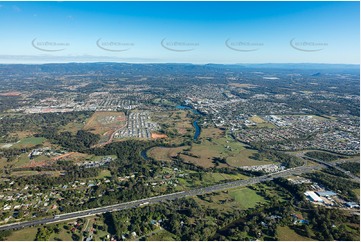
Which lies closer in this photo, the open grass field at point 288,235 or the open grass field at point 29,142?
the open grass field at point 288,235

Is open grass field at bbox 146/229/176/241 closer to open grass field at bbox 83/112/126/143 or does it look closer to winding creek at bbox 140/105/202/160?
winding creek at bbox 140/105/202/160

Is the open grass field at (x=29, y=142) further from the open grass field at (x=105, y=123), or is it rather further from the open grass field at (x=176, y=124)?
the open grass field at (x=176, y=124)

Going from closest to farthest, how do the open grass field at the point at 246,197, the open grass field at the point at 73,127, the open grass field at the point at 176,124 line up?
the open grass field at the point at 246,197 → the open grass field at the point at 176,124 → the open grass field at the point at 73,127

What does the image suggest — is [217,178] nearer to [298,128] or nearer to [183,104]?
[298,128]

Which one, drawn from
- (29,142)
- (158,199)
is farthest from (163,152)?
(29,142)

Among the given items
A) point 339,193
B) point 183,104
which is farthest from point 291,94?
point 339,193

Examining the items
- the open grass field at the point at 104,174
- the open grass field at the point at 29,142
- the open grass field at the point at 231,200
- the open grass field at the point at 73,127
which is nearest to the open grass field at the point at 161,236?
the open grass field at the point at 231,200
